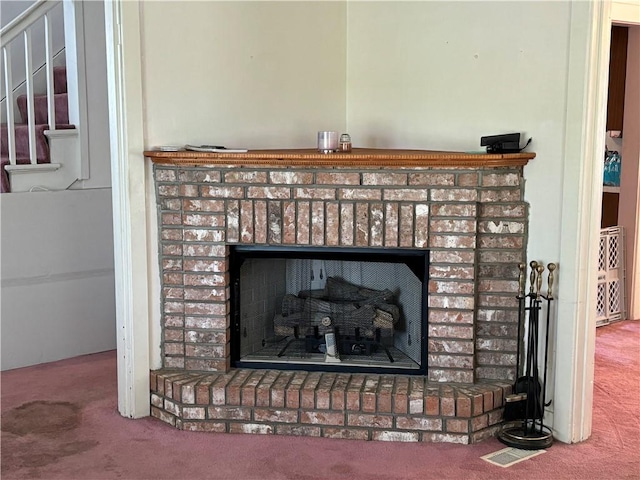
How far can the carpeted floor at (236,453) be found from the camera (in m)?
2.69

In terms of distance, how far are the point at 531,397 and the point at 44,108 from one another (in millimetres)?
3101

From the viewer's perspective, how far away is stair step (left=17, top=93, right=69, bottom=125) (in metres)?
4.33

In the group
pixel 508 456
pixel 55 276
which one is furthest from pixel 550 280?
pixel 55 276

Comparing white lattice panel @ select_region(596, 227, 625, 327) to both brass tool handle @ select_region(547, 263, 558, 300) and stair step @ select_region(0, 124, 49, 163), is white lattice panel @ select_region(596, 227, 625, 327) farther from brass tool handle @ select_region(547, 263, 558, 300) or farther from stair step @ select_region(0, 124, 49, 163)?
stair step @ select_region(0, 124, 49, 163)

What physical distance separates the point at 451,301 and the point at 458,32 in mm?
1107

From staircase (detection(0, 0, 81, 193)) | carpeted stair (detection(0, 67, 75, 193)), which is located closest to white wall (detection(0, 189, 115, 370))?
staircase (detection(0, 0, 81, 193))

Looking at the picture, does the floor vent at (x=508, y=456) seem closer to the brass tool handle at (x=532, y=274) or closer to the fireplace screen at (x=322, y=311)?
the fireplace screen at (x=322, y=311)

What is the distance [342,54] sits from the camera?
146 inches

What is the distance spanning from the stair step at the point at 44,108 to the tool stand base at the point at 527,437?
112 inches

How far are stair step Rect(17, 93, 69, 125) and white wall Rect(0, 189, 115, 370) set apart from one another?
0.58m

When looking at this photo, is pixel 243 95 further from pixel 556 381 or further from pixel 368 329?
pixel 556 381

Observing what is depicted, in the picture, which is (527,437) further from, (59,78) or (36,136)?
(59,78)

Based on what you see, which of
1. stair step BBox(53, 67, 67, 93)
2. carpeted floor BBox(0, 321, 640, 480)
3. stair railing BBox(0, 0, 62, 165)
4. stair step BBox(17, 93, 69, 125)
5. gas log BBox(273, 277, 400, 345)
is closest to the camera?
carpeted floor BBox(0, 321, 640, 480)

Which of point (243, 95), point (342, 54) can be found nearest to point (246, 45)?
point (243, 95)
